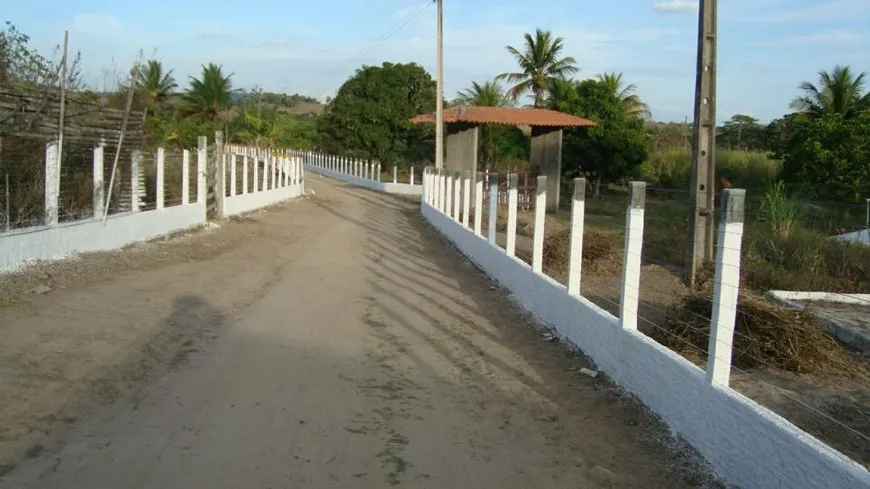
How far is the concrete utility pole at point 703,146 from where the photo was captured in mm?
10516

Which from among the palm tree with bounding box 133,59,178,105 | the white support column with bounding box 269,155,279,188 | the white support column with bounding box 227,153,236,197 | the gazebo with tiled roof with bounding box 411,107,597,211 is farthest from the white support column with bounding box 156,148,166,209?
the palm tree with bounding box 133,59,178,105

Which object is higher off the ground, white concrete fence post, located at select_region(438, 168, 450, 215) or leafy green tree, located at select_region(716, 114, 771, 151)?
leafy green tree, located at select_region(716, 114, 771, 151)

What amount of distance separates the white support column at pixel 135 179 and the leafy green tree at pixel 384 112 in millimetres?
39084

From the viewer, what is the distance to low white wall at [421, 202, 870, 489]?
11.5 ft

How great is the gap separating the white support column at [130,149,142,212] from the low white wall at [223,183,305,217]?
21.7 feet

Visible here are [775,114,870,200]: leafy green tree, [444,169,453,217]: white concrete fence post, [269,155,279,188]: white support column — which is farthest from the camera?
[269,155,279,188]: white support column

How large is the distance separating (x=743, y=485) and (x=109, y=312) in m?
6.71

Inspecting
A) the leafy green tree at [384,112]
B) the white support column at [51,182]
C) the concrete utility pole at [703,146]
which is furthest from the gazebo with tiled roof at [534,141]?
the leafy green tree at [384,112]

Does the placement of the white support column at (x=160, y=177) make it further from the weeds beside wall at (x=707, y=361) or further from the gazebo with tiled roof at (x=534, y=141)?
the gazebo with tiled roof at (x=534, y=141)

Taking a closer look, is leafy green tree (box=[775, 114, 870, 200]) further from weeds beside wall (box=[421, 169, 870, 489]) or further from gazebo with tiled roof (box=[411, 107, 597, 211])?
weeds beside wall (box=[421, 169, 870, 489])

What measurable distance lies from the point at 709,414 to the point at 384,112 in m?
49.7

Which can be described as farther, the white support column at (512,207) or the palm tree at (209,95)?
the palm tree at (209,95)

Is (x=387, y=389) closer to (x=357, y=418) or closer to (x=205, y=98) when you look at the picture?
(x=357, y=418)

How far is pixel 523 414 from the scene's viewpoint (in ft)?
18.2
